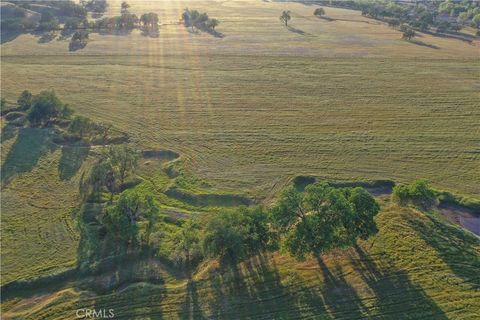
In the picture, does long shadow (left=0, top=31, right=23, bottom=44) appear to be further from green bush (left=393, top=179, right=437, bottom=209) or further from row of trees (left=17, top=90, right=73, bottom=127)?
green bush (left=393, top=179, right=437, bottom=209)

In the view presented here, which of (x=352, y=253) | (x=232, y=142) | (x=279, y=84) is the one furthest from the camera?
(x=279, y=84)

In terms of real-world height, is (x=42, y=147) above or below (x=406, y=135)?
below

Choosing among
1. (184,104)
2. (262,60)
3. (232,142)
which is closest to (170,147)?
(232,142)

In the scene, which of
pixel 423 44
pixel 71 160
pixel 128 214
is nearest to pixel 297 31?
pixel 423 44

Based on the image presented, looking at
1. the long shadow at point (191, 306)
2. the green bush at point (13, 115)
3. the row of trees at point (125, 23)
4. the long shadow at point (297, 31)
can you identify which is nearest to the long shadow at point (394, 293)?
the long shadow at point (191, 306)

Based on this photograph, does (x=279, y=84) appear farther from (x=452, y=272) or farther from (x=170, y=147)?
(x=452, y=272)

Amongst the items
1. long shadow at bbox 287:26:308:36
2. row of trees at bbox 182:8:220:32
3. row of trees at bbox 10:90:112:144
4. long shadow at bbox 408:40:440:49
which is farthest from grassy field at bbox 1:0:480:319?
row of trees at bbox 182:8:220:32
